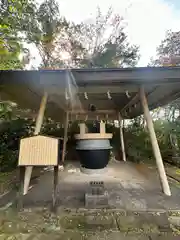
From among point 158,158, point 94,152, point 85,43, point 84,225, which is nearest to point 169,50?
point 85,43

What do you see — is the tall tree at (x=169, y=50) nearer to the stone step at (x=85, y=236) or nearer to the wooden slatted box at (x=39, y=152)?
the wooden slatted box at (x=39, y=152)

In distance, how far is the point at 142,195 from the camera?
2.69 metres

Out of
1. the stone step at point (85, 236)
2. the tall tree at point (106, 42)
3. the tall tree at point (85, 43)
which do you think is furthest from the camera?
the tall tree at point (106, 42)

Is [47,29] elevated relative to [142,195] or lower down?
elevated

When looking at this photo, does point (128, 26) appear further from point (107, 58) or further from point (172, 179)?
point (172, 179)

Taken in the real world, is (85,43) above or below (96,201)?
above

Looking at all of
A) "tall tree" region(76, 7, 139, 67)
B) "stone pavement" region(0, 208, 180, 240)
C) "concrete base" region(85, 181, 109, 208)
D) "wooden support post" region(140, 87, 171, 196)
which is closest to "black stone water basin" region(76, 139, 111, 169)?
"wooden support post" region(140, 87, 171, 196)

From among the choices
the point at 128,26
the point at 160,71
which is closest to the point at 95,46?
the point at 128,26

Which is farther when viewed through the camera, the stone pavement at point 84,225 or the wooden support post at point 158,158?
the wooden support post at point 158,158

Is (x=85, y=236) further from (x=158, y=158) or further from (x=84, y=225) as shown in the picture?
(x=158, y=158)

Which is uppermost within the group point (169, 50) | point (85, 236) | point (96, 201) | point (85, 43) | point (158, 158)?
point (85, 43)

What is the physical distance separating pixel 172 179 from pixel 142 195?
1540mm

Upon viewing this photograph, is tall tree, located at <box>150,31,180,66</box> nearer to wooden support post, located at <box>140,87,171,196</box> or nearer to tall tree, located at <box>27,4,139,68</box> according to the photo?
tall tree, located at <box>27,4,139,68</box>

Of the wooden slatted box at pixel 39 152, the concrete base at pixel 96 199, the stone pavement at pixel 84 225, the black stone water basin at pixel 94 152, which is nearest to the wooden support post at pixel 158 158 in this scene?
the stone pavement at pixel 84 225
